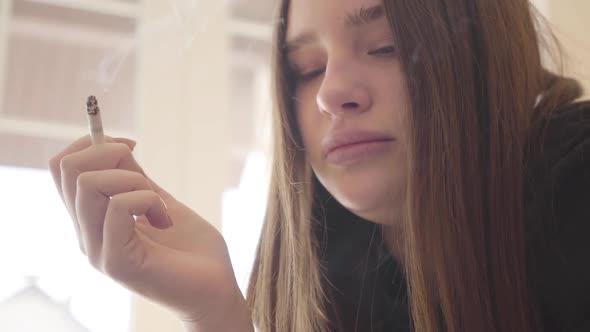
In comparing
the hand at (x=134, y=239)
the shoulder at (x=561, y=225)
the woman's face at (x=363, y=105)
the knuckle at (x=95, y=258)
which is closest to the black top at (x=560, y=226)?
the shoulder at (x=561, y=225)

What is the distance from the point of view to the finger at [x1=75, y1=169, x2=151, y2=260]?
1.34 feet

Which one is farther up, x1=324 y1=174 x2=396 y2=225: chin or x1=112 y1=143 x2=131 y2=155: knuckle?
x1=112 y1=143 x2=131 y2=155: knuckle

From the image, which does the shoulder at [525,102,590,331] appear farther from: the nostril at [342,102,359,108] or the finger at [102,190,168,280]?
the finger at [102,190,168,280]

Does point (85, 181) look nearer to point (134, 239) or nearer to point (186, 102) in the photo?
point (134, 239)

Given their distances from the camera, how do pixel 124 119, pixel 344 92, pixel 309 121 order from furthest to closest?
1. pixel 124 119
2. pixel 309 121
3. pixel 344 92

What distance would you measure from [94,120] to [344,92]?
0.78ft

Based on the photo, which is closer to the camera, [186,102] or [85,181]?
[85,181]

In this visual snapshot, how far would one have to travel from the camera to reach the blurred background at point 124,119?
26.3 inches

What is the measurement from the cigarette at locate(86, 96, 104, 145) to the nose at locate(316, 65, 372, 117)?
0.22m

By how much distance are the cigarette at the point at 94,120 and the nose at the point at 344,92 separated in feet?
0.73

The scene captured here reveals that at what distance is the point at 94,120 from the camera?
0.41 meters

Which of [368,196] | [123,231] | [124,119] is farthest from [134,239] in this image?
[124,119]

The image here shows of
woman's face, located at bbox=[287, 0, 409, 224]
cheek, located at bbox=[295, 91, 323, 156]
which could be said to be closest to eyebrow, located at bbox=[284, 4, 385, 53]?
woman's face, located at bbox=[287, 0, 409, 224]

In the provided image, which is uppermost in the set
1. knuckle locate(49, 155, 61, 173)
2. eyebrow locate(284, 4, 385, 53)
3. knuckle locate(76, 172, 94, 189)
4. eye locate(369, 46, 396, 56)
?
eyebrow locate(284, 4, 385, 53)
